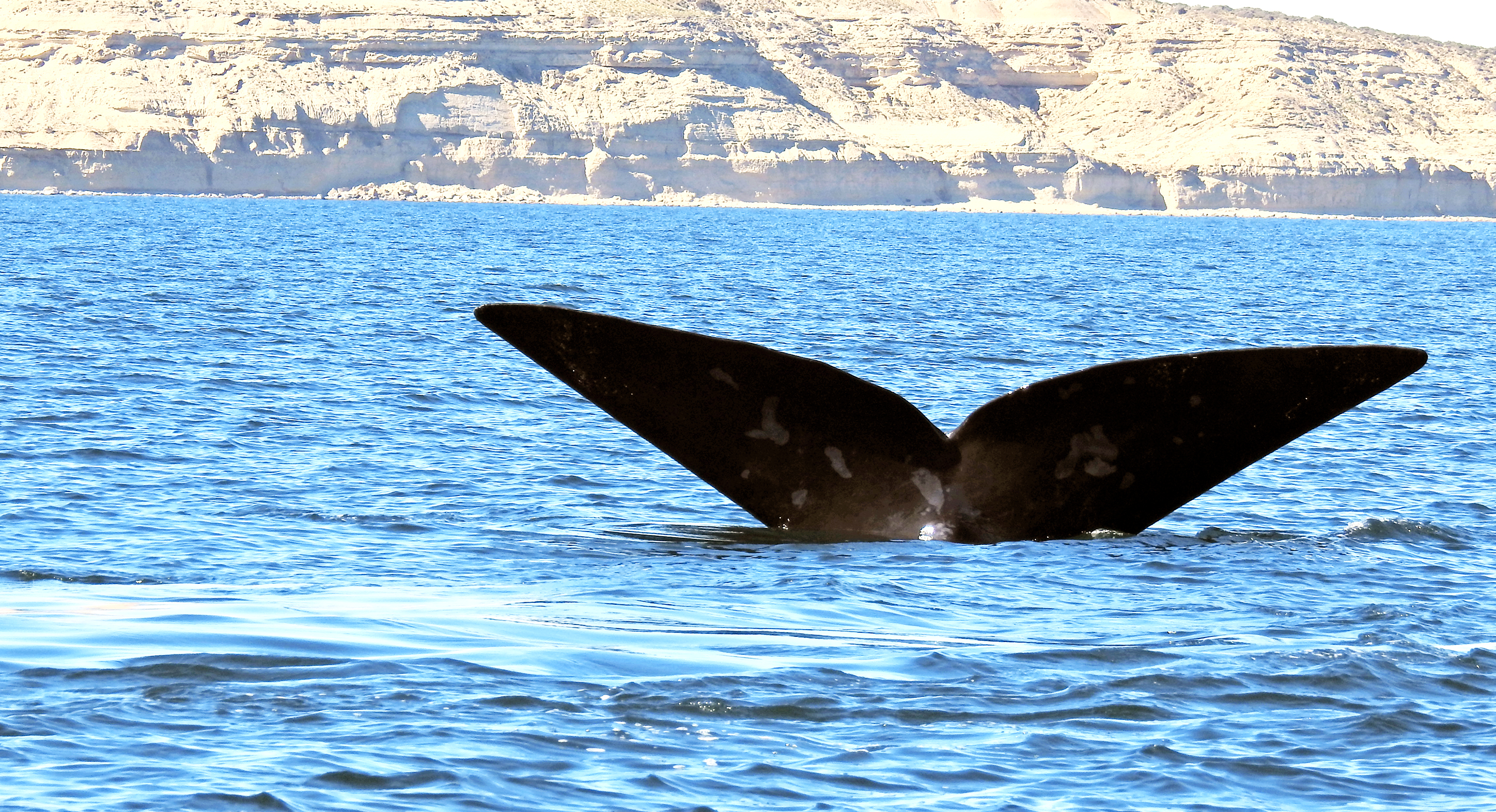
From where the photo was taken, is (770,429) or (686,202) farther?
(686,202)

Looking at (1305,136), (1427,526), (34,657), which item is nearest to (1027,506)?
(34,657)

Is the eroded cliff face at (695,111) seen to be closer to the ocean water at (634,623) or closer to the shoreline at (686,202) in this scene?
the shoreline at (686,202)

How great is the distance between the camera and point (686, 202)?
16088 cm

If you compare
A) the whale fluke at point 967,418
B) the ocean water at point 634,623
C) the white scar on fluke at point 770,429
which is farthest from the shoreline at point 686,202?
the white scar on fluke at point 770,429

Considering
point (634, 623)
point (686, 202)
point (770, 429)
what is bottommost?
point (686, 202)

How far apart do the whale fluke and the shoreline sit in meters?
141

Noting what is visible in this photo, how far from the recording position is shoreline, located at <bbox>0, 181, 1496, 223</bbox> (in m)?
150

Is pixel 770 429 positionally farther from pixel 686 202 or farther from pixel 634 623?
pixel 686 202

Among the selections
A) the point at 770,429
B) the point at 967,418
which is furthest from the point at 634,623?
the point at 967,418

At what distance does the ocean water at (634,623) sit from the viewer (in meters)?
5.92

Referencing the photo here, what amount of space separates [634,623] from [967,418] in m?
1.65

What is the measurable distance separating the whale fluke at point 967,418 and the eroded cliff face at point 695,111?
477 ft

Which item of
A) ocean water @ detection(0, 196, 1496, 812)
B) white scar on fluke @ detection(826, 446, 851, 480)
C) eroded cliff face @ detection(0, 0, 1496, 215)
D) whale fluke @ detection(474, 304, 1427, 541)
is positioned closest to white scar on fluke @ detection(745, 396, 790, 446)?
whale fluke @ detection(474, 304, 1427, 541)

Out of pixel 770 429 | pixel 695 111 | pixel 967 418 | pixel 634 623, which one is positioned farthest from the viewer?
pixel 695 111
